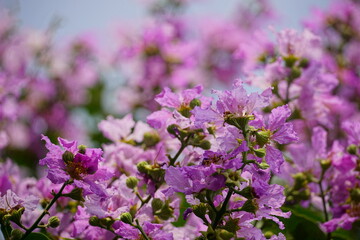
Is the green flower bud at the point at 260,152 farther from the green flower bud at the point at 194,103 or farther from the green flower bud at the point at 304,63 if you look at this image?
the green flower bud at the point at 304,63

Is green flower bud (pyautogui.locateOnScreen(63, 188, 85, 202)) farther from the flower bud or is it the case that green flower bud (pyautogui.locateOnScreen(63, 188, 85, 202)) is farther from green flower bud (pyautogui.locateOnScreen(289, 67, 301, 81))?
green flower bud (pyautogui.locateOnScreen(289, 67, 301, 81))

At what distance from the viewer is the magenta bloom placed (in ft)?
2.82

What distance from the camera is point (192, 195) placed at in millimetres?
871

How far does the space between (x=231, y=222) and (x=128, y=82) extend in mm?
1545

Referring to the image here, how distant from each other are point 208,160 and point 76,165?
218mm

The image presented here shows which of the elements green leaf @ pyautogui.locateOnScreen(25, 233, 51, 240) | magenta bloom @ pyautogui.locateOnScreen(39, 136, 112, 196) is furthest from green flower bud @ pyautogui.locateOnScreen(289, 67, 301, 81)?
green leaf @ pyautogui.locateOnScreen(25, 233, 51, 240)

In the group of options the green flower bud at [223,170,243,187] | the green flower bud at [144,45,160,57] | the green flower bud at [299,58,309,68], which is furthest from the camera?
the green flower bud at [144,45,160,57]

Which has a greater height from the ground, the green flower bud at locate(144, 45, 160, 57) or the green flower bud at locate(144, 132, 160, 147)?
the green flower bud at locate(144, 45, 160, 57)

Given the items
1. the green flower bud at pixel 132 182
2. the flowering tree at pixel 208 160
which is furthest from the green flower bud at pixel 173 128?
the green flower bud at pixel 132 182

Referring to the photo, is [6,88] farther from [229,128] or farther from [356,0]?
[356,0]

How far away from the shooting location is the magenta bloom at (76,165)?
859mm

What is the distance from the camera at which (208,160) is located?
824 millimetres

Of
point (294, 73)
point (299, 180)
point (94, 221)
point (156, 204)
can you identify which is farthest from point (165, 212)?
point (294, 73)

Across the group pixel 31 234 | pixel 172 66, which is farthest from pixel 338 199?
pixel 172 66
